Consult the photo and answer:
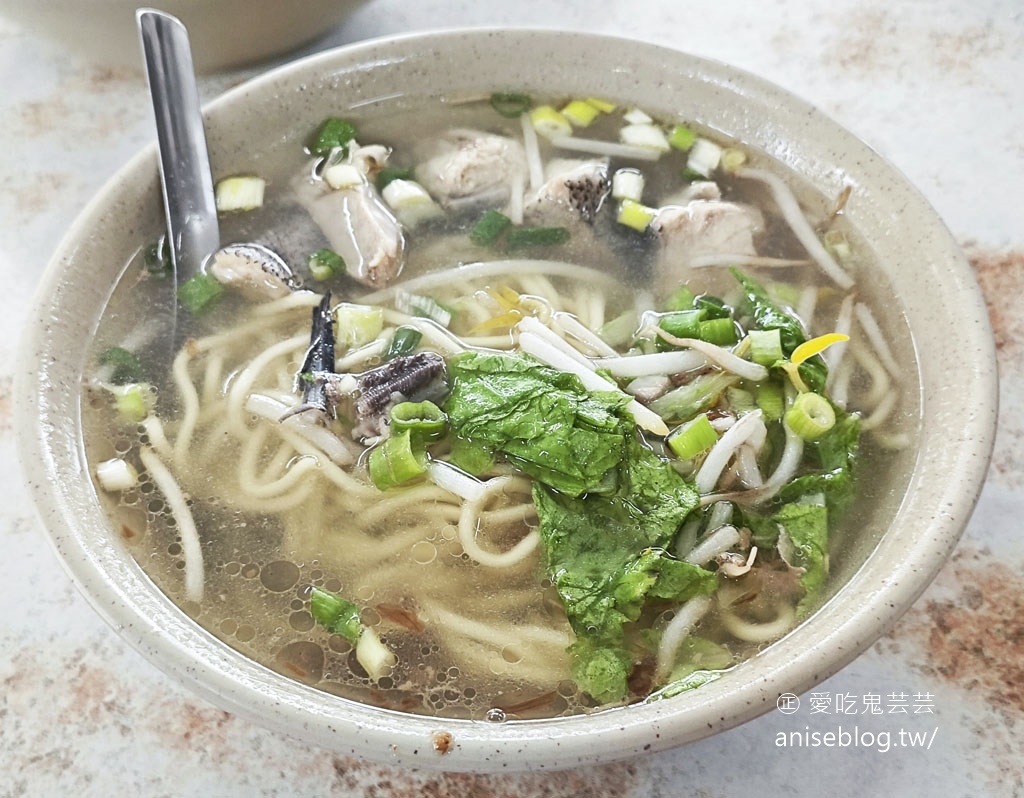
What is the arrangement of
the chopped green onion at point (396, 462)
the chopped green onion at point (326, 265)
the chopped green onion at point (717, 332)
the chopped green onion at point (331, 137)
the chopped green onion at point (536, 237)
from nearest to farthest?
the chopped green onion at point (396, 462), the chopped green onion at point (717, 332), the chopped green onion at point (326, 265), the chopped green onion at point (536, 237), the chopped green onion at point (331, 137)

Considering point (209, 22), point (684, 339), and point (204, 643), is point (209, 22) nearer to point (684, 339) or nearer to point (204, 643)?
point (684, 339)

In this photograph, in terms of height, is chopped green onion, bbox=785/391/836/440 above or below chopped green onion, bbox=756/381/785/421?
above

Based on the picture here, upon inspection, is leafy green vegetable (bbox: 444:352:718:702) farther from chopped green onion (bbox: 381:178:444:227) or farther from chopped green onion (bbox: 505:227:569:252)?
chopped green onion (bbox: 381:178:444:227)

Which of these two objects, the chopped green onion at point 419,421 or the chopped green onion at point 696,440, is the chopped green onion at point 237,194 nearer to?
the chopped green onion at point 419,421

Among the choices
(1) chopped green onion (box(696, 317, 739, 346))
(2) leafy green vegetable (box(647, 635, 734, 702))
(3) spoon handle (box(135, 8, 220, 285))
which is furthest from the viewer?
(3) spoon handle (box(135, 8, 220, 285))

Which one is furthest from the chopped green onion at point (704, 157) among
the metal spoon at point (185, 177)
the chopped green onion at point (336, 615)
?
the chopped green onion at point (336, 615)

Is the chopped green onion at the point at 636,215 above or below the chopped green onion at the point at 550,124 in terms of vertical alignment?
below

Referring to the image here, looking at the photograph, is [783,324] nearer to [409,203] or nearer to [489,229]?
[489,229]

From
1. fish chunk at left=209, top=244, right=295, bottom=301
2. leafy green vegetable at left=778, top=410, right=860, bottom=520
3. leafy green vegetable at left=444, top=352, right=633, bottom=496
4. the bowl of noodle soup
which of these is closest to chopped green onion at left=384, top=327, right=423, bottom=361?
the bowl of noodle soup
